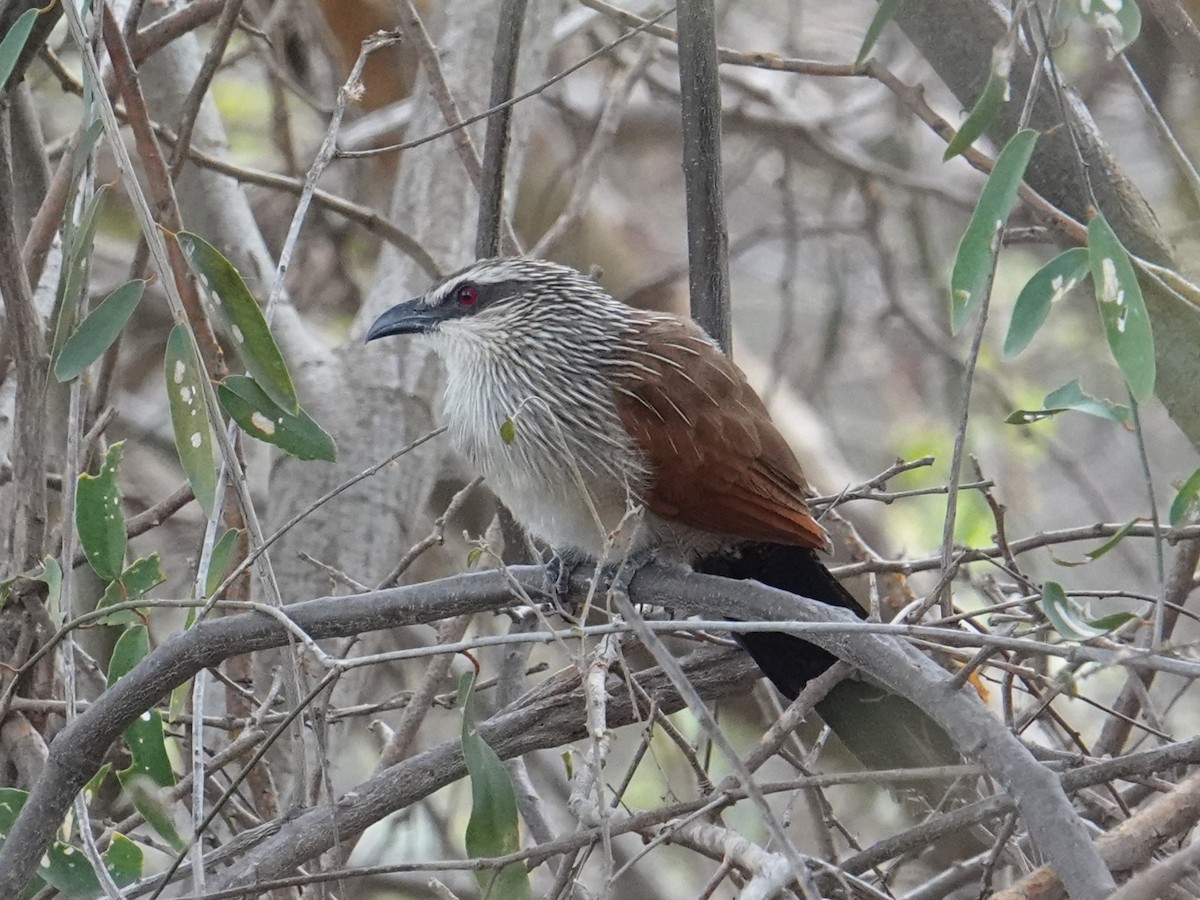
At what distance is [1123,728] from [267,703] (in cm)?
139

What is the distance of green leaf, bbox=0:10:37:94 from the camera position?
1.69 m

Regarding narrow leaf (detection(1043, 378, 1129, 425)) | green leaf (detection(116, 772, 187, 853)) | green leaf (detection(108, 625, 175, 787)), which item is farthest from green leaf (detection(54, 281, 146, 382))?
narrow leaf (detection(1043, 378, 1129, 425))

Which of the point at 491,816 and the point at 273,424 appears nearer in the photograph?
the point at 491,816

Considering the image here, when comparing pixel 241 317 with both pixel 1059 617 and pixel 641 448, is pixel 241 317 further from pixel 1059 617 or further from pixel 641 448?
pixel 1059 617

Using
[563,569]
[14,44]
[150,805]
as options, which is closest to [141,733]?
[150,805]

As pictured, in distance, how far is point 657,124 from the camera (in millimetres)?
5426

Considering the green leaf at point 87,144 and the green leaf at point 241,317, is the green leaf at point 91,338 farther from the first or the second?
the green leaf at point 87,144

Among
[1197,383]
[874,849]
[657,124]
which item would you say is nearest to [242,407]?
[874,849]

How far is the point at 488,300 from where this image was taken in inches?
→ 104

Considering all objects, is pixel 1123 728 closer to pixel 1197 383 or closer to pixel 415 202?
pixel 1197 383

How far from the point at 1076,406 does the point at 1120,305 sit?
0.33 meters

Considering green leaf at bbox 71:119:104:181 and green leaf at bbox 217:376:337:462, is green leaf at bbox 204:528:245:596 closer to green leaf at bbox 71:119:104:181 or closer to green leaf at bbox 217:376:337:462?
green leaf at bbox 217:376:337:462

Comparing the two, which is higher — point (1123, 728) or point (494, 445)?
point (494, 445)

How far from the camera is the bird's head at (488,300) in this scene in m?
2.58
